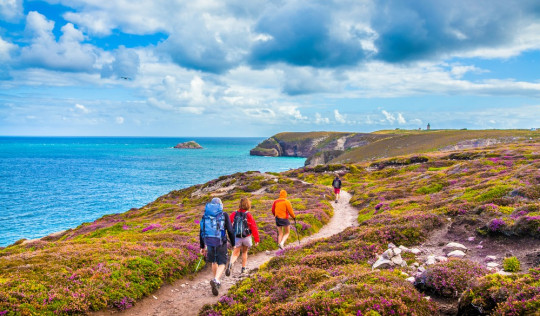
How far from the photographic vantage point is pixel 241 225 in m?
13.6

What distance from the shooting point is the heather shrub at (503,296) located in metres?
6.28

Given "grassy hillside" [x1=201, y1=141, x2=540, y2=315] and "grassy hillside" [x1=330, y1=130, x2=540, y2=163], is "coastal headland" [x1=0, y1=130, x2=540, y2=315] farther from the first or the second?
"grassy hillside" [x1=330, y1=130, x2=540, y2=163]

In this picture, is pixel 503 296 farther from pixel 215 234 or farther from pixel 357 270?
pixel 215 234

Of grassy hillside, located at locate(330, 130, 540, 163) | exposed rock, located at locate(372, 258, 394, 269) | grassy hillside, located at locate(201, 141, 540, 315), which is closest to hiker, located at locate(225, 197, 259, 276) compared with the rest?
grassy hillside, located at locate(201, 141, 540, 315)

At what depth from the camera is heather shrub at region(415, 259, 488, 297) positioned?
8.99 meters

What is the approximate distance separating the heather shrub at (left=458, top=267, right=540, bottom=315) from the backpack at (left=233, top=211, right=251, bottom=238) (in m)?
8.37

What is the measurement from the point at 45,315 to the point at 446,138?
130 m

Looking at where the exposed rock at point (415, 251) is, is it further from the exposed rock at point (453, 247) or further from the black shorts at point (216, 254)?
the black shorts at point (216, 254)

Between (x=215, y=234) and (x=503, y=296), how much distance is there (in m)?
9.18

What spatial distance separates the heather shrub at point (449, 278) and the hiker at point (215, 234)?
7182mm

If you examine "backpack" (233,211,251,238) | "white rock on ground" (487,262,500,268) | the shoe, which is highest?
"backpack" (233,211,251,238)

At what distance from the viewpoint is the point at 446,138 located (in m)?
116

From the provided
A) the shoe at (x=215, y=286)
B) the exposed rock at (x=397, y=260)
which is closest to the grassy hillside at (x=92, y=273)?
the shoe at (x=215, y=286)

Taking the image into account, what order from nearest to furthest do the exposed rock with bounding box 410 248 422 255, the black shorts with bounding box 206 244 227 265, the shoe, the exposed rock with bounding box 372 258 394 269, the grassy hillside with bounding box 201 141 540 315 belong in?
the grassy hillside with bounding box 201 141 540 315 < the exposed rock with bounding box 372 258 394 269 < the shoe < the black shorts with bounding box 206 244 227 265 < the exposed rock with bounding box 410 248 422 255
